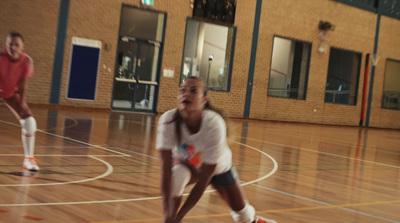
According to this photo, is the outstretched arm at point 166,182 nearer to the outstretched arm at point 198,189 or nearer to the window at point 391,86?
the outstretched arm at point 198,189

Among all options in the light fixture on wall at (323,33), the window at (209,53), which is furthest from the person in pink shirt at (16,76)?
the light fixture on wall at (323,33)

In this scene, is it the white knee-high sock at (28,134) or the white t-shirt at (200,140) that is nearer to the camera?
the white t-shirt at (200,140)

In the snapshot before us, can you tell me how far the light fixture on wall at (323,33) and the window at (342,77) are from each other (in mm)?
566

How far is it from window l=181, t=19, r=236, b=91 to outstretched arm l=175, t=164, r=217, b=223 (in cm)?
1414

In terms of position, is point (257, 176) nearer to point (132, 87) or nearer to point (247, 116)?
point (132, 87)

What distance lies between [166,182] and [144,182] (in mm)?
2212

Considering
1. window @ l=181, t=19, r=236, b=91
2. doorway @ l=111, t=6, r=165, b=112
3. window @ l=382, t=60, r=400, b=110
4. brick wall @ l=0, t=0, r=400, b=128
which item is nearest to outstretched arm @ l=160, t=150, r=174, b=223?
brick wall @ l=0, t=0, r=400, b=128

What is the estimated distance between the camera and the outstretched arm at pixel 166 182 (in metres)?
3.05

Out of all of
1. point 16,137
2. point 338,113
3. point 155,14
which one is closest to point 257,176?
point 16,137

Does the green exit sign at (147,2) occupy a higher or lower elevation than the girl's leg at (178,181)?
higher

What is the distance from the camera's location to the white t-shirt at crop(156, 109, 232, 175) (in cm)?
313

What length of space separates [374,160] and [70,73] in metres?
8.64

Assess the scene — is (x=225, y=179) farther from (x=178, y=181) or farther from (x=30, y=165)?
(x=30, y=165)

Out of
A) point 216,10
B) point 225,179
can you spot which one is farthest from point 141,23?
point 225,179
